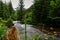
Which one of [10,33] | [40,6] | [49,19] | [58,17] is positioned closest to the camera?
[10,33]

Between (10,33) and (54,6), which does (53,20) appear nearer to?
(54,6)

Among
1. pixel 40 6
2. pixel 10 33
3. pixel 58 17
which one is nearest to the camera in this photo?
pixel 10 33

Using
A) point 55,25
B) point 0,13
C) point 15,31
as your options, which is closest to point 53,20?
point 55,25

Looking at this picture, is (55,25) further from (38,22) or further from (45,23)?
(38,22)

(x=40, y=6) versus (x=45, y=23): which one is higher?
(x=40, y=6)

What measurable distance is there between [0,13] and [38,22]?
5.72m

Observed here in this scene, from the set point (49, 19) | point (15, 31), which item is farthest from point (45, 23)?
point (15, 31)

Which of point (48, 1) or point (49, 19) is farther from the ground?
point (48, 1)

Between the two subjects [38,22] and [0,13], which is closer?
[0,13]

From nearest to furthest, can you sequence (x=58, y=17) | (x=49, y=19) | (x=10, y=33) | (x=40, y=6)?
(x=10, y=33), (x=58, y=17), (x=49, y=19), (x=40, y=6)

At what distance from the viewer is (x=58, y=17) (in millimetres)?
22938

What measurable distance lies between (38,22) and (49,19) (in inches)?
126

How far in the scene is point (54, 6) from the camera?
76.2ft

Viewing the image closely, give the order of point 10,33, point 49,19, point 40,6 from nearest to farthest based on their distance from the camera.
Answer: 1. point 10,33
2. point 49,19
3. point 40,6
